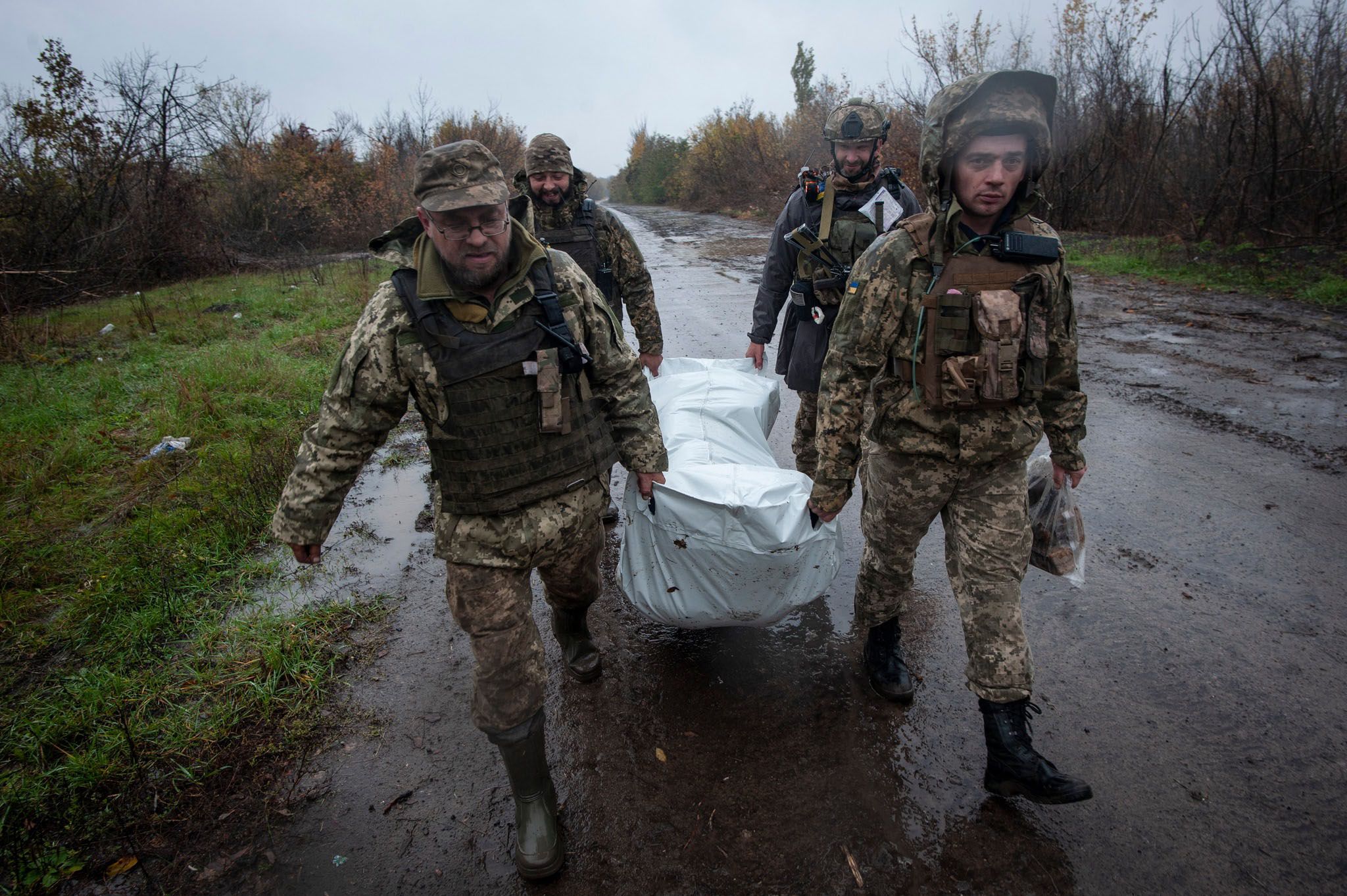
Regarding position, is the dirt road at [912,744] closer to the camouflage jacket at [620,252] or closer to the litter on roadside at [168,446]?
the camouflage jacket at [620,252]

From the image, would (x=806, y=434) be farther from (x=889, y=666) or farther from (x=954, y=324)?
(x=954, y=324)

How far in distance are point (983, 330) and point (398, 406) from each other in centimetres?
175

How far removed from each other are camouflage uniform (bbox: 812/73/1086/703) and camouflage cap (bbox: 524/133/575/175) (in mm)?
2296

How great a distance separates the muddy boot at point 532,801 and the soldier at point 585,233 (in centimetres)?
187

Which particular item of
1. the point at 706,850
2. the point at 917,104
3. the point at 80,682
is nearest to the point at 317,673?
the point at 80,682

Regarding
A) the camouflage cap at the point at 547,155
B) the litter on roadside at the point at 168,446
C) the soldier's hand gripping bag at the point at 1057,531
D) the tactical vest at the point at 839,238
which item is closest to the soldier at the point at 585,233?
the camouflage cap at the point at 547,155

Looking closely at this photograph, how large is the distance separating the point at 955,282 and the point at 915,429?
472 mm

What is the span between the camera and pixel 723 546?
2479 millimetres

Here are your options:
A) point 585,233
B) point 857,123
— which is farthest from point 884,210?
point 585,233

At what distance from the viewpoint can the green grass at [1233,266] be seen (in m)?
8.67

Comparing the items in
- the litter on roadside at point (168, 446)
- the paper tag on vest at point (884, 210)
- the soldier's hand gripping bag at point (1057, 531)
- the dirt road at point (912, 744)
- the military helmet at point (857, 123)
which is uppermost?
the military helmet at point (857, 123)

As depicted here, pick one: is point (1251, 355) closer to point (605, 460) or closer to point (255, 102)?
point (605, 460)

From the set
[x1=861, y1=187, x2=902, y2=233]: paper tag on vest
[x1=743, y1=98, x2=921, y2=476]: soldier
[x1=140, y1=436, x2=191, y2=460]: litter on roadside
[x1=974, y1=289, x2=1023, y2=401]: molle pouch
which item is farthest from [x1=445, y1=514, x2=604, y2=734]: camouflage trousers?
[x1=140, y1=436, x2=191, y2=460]: litter on roadside

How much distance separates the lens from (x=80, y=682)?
2.99 meters
